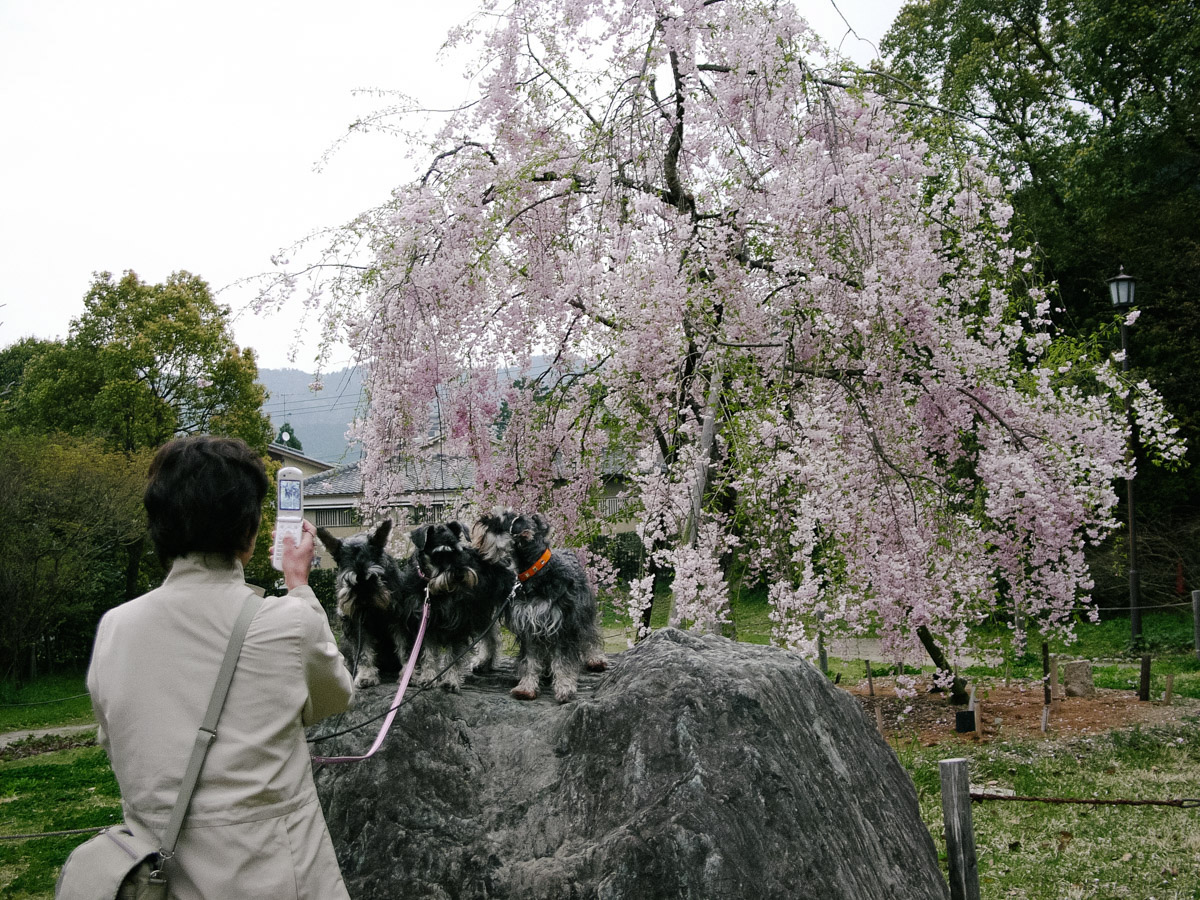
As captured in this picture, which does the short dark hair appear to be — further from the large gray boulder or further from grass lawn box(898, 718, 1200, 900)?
grass lawn box(898, 718, 1200, 900)

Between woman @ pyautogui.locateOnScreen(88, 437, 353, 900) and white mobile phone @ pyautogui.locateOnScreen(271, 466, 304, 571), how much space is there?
0.13m

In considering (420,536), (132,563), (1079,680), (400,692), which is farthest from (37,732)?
(1079,680)

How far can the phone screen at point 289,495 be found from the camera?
2.43m

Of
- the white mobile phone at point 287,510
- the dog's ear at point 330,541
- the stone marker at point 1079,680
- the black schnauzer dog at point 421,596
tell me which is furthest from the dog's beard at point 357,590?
the stone marker at point 1079,680

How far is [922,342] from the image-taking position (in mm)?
7156

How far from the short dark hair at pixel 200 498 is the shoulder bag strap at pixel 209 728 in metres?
0.19

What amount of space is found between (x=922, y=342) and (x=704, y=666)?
15.3ft

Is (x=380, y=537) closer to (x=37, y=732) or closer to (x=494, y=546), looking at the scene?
(x=494, y=546)

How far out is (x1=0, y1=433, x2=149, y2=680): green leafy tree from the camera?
53.4 ft

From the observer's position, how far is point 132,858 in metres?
1.92

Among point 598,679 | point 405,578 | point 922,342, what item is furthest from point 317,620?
point 922,342

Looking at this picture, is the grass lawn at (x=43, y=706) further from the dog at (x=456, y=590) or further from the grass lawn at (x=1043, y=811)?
the dog at (x=456, y=590)

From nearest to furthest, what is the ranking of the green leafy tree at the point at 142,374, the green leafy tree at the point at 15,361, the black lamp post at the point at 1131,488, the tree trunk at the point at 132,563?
the black lamp post at the point at 1131,488, the tree trunk at the point at 132,563, the green leafy tree at the point at 142,374, the green leafy tree at the point at 15,361

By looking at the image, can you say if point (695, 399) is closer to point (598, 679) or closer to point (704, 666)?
point (598, 679)
